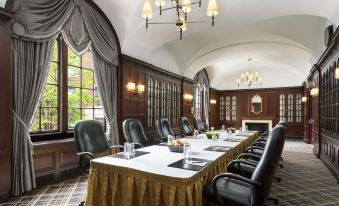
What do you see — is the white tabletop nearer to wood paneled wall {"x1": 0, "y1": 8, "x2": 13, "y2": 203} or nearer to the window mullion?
wood paneled wall {"x1": 0, "y1": 8, "x2": 13, "y2": 203}

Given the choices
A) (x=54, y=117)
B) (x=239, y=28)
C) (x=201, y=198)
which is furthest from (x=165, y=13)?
(x=201, y=198)

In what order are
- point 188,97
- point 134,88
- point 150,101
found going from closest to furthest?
point 134,88 → point 150,101 → point 188,97

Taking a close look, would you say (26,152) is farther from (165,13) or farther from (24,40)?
(165,13)

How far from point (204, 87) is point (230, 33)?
5.22 meters

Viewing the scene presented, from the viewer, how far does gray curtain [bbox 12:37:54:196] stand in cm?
326

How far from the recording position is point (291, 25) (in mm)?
5559

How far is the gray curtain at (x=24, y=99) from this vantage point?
3.26 m

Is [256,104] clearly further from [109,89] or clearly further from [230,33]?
[109,89]

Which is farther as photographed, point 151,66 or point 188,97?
point 188,97

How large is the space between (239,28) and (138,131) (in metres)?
3.81

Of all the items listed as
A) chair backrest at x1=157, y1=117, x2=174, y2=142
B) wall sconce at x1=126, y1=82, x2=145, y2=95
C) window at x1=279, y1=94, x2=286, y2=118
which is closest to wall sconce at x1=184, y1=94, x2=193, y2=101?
wall sconce at x1=126, y1=82, x2=145, y2=95

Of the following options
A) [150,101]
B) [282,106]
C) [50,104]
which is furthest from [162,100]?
[282,106]

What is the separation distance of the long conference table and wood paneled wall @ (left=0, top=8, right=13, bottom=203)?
5.31ft

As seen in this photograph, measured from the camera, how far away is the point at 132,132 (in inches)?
154
